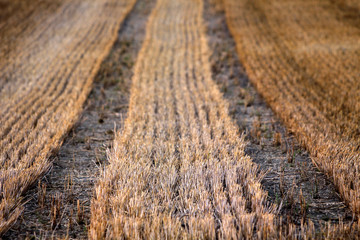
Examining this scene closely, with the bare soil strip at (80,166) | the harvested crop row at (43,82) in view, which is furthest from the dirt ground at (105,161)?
the harvested crop row at (43,82)

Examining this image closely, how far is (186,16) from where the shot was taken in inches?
666

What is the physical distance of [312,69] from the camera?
31.3ft

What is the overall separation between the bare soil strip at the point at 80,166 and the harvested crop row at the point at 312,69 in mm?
3254

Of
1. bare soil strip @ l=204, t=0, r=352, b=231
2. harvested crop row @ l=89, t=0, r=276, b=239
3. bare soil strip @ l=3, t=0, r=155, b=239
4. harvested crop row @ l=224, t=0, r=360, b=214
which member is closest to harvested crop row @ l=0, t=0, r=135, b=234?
bare soil strip @ l=3, t=0, r=155, b=239

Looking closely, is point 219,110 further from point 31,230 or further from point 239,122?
point 31,230

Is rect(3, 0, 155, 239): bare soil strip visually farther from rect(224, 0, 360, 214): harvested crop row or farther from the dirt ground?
rect(224, 0, 360, 214): harvested crop row

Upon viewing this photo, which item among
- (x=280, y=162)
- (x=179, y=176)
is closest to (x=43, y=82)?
(x=179, y=176)

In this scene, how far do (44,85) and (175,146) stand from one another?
481 centimetres

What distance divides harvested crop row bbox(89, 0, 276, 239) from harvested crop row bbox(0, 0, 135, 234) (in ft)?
3.45

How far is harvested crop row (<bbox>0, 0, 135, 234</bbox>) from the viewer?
15.2ft

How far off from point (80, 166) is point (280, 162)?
3.10 metres

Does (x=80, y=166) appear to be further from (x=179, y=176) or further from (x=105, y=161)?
(x=179, y=176)

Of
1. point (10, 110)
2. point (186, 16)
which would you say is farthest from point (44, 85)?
point (186, 16)

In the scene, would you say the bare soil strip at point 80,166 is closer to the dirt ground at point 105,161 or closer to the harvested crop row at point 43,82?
the dirt ground at point 105,161
